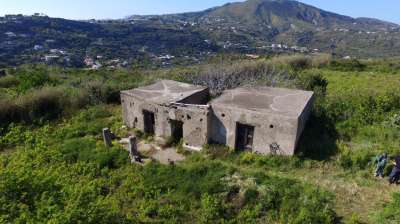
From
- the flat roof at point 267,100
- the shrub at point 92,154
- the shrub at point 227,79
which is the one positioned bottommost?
the shrub at point 92,154

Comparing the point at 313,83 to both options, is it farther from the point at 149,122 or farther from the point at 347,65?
the point at 347,65

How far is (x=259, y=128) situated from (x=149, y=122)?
5.78 meters

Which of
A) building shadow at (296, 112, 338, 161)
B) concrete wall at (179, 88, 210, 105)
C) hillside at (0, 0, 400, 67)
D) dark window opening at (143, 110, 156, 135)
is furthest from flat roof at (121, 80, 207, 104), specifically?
hillside at (0, 0, 400, 67)

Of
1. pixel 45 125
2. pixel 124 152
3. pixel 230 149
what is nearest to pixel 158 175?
pixel 124 152

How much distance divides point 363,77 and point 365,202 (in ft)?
73.2

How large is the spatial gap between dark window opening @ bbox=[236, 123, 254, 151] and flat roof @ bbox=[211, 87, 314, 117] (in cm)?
83

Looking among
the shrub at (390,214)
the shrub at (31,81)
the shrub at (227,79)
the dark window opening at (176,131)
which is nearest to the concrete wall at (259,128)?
the dark window opening at (176,131)

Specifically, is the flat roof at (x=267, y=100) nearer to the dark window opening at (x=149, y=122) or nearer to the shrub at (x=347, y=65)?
the dark window opening at (x=149, y=122)

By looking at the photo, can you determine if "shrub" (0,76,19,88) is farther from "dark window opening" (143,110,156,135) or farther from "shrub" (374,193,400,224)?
"shrub" (374,193,400,224)

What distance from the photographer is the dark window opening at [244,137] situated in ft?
41.9

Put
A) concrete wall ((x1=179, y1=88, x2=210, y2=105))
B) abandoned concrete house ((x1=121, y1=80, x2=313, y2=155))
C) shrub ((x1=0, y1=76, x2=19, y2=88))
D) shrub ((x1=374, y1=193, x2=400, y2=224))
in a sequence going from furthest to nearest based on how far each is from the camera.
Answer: shrub ((x1=0, y1=76, x2=19, y2=88)), concrete wall ((x1=179, y1=88, x2=210, y2=105)), abandoned concrete house ((x1=121, y1=80, x2=313, y2=155)), shrub ((x1=374, y1=193, x2=400, y2=224))

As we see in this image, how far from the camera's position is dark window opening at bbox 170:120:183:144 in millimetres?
14202

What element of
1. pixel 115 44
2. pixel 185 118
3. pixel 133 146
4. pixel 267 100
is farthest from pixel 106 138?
pixel 115 44

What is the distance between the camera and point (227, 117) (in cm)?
1289
